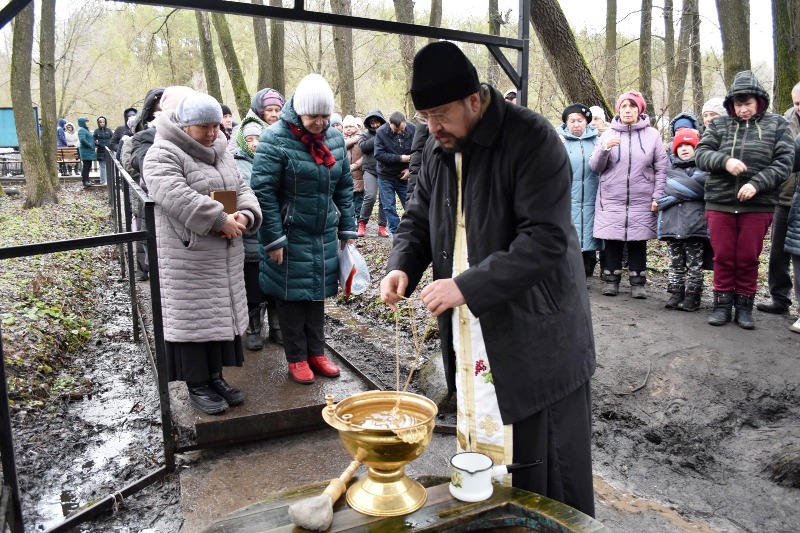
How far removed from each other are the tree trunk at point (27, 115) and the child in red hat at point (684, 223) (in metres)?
11.9

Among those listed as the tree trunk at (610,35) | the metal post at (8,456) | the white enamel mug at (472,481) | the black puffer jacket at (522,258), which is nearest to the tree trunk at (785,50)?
the tree trunk at (610,35)

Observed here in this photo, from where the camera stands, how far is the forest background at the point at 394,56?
844 centimetres

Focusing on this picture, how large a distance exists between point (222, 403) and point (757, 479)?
122 inches

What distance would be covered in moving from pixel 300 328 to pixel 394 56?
2849cm

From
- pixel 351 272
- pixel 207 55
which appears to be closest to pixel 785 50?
pixel 351 272

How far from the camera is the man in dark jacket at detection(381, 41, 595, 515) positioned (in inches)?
79.8

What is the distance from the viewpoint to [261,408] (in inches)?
153

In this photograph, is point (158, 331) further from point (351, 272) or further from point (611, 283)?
point (611, 283)

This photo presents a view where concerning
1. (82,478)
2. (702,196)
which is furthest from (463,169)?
(702,196)

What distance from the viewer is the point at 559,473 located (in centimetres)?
225

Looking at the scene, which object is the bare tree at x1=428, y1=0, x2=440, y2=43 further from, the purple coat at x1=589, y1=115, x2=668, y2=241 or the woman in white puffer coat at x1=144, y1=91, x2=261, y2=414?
the woman in white puffer coat at x1=144, y1=91, x2=261, y2=414

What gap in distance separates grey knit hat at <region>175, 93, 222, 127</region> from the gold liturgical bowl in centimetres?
220

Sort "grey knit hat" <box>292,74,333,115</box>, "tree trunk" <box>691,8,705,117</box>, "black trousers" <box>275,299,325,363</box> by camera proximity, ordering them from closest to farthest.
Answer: "grey knit hat" <box>292,74,333,115</box>, "black trousers" <box>275,299,325,363</box>, "tree trunk" <box>691,8,705,117</box>

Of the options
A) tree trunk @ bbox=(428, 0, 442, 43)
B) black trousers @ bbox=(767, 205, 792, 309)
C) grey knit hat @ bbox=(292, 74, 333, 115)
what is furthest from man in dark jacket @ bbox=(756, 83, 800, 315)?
tree trunk @ bbox=(428, 0, 442, 43)
